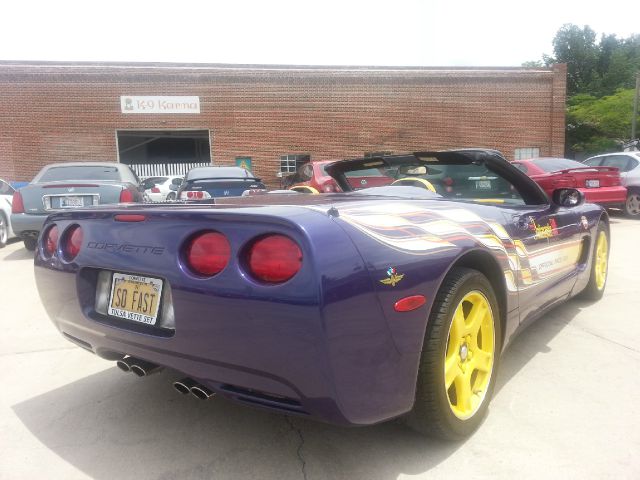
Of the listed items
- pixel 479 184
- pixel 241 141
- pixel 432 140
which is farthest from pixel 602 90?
pixel 479 184

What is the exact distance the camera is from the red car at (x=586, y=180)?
9219 millimetres

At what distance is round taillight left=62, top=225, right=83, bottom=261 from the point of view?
236 cm

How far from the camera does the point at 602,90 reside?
39625mm

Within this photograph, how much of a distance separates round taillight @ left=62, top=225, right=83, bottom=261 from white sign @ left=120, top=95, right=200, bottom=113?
64.3 feet

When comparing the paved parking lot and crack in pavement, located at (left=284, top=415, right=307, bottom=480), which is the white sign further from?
crack in pavement, located at (left=284, top=415, right=307, bottom=480)

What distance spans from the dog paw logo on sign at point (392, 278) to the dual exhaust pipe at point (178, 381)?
0.78 metres

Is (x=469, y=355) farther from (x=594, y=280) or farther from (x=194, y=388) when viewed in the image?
(x=594, y=280)

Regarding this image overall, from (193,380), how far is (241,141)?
20.3m

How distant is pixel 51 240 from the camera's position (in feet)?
8.33

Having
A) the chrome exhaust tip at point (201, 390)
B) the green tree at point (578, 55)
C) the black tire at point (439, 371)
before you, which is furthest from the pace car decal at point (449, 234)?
the green tree at point (578, 55)

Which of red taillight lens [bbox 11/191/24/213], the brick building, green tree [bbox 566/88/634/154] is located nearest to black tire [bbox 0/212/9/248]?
red taillight lens [bbox 11/191/24/213]

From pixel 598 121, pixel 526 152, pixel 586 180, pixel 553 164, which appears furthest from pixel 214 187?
A: pixel 598 121

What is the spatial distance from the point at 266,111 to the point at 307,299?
68.5ft

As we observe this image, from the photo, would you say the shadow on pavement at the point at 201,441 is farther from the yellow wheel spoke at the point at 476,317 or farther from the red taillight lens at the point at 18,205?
the red taillight lens at the point at 18,205
